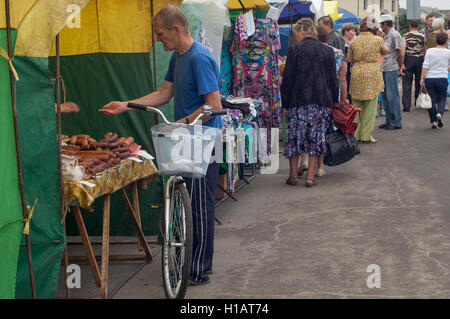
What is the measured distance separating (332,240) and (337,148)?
339 cm

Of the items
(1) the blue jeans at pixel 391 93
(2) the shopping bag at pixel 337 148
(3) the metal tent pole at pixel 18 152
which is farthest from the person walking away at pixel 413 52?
(3) the metal tent pole at pixel 18 152

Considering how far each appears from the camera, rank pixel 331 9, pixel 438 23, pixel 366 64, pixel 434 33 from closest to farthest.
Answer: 1. pixel 366 64
2. pixel 434 33
3. pixel 438 23
4. pixel 331 9

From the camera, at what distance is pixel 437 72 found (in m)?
14.0

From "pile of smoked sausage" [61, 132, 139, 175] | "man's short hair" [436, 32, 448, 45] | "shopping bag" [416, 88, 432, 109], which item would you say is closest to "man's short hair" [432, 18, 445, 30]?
"man's short hair" [436, 32, 448, 45]

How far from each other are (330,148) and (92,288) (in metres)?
5.09

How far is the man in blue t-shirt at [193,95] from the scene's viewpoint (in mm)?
5168

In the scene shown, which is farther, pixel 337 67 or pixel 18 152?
pixel 337 67

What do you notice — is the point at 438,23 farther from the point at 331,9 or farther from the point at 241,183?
the point at 241,183

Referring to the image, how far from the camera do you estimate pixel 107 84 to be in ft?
22.9

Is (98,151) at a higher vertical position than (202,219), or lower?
higher

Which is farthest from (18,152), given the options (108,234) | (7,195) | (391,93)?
(391,93)

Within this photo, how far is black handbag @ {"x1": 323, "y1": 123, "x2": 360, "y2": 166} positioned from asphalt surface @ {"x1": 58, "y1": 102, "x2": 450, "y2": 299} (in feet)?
0.97
